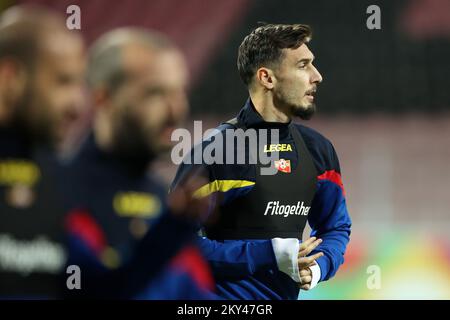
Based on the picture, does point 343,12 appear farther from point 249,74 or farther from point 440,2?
point 249,74

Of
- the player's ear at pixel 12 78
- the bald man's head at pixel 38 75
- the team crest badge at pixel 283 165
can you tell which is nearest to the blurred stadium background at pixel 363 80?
the team crest badge at pixel 283 165

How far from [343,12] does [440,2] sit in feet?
6.60

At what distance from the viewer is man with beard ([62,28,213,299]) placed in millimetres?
2750

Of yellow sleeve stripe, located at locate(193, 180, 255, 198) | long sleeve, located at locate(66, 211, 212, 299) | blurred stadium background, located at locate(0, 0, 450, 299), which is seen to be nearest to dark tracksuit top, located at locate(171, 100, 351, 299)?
yellow sleeve stripe, located at locate(193, 180, 255, 198)

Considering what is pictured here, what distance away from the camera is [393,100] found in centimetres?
1242

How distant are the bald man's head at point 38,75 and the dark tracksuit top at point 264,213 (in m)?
1.66

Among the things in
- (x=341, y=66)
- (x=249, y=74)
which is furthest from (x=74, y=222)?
(x=341, y=66)

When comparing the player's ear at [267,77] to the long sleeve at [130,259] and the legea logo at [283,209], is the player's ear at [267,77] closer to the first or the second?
the legea logo at [283,209]

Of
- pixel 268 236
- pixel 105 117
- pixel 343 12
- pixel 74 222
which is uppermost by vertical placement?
pixel 343 12

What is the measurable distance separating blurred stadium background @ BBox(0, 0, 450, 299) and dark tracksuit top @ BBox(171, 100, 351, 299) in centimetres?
563

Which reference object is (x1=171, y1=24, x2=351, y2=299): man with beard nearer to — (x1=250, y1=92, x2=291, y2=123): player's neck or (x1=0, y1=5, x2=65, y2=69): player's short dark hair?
(x1=250, y1=92, x2=291, y2=123): player's neck

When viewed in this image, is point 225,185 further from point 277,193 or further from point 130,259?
point 130,259

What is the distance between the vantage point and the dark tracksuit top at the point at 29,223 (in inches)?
104

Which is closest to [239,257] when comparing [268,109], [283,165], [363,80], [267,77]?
[283,165]
